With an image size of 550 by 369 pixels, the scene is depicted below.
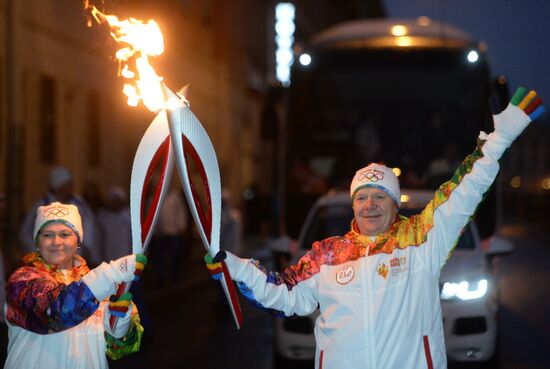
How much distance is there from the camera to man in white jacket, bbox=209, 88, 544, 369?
4.03 metres

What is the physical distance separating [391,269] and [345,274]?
19 centimetres

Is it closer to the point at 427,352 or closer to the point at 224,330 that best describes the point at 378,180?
the point at 427,352

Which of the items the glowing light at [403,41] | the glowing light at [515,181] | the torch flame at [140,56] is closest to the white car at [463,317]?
the torch flame at [140,56]

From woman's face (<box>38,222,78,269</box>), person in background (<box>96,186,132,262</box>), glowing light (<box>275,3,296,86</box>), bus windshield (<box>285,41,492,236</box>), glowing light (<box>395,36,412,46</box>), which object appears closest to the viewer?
woman's face (<box>38,222,78,269</box>)

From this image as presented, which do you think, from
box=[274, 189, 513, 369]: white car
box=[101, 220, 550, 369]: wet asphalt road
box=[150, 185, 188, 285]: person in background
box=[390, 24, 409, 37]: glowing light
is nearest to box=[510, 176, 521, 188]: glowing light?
box=[101, 220, 550, 369]: wet asphalt road

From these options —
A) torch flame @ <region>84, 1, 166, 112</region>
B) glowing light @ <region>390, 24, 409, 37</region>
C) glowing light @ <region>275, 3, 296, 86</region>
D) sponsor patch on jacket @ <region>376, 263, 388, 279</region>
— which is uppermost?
glowing light @ <region>275, 3, 296, 86</region>

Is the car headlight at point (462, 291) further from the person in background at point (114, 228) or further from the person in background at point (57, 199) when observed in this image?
the person in background at point (114, 228)

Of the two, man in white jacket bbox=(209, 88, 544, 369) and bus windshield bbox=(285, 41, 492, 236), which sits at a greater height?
bus windshield bbox=(285, 41, 492, 236)

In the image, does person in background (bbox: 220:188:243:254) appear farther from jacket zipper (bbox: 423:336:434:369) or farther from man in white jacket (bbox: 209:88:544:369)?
jacket zipper (bbox: 423:336:434:369)

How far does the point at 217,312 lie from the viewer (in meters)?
12.8

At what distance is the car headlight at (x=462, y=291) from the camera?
7477mm

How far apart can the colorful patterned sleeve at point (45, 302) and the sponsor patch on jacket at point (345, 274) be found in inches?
38.3

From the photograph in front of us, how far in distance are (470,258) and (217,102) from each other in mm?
20533

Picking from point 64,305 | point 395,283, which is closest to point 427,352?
point 395,283
